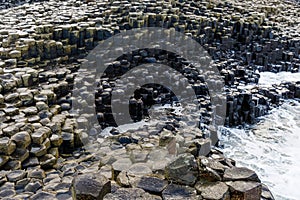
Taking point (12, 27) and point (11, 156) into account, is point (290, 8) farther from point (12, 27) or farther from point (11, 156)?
point (11, 156)

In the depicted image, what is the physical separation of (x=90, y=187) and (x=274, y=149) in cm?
517

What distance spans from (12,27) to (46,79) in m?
1.99

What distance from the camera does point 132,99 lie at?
7438 millimetres

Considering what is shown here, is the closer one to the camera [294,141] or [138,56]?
[294,141]

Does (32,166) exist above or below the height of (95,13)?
below

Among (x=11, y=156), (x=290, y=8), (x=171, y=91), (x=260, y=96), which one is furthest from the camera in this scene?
(x=290, y=8)

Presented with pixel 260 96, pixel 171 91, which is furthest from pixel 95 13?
pixel 260 96

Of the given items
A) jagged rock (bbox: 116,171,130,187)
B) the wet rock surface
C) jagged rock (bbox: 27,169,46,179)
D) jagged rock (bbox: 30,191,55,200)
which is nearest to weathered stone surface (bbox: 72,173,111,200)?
the wet rock surface

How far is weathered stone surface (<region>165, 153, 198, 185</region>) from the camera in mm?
3593

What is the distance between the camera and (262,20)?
12.1 metres

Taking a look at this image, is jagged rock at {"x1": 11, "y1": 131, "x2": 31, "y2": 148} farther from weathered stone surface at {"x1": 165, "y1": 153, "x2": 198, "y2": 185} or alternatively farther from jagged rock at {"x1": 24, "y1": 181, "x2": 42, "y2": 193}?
weathered stone surface at {"x1": 165, "y1": 153, "x2": 198, "y2": 185}

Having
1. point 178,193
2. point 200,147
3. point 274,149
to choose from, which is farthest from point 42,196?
point 274,149

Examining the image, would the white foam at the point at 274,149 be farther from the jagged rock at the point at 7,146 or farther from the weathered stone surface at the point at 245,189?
the jagged rock at the point at 7,146

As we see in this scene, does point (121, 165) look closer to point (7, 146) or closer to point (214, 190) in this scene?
point (214, 190)
